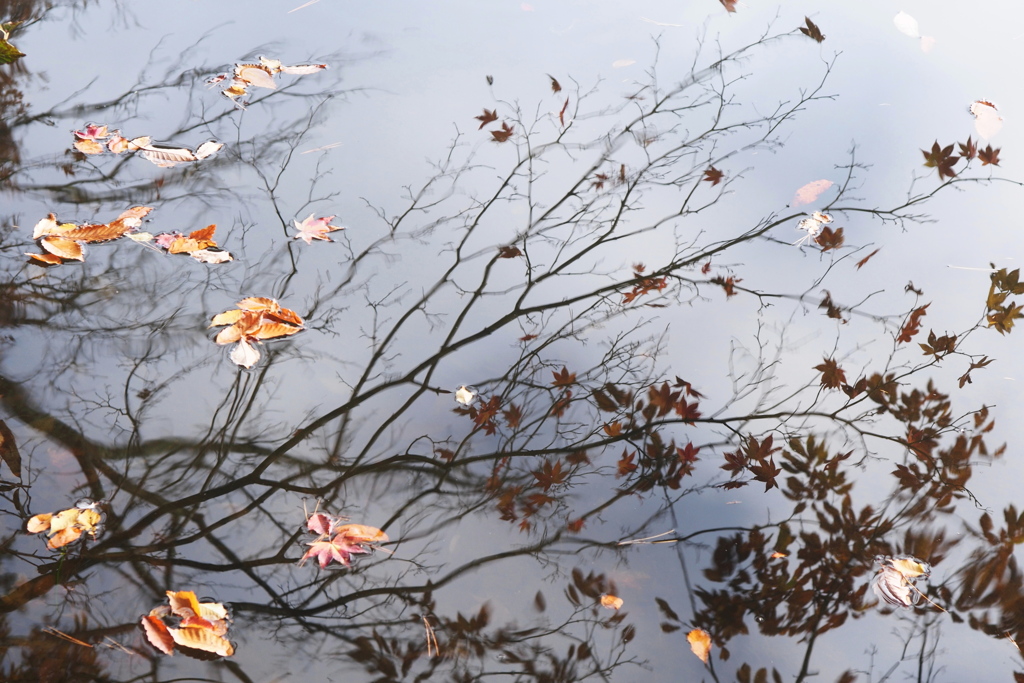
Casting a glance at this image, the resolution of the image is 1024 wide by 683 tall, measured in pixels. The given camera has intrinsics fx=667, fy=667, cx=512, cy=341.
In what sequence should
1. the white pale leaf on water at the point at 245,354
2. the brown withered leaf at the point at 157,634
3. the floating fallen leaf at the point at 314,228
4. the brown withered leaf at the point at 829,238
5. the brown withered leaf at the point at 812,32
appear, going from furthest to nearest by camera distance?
1. the brown withered leaf at the point at 812,32
2. the brown withered leaf at the point at 829,238
3. the floating fallen leaf at the point at 314,228
4. the white pale leaf on water at the point at 245,354
5. the brown withered leaf at the point at 157,634

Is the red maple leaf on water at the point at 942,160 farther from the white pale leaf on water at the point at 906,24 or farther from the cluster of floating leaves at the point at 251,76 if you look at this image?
the cluster of floating leaves at the point at 251,76

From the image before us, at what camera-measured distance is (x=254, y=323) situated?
1377 millimetres

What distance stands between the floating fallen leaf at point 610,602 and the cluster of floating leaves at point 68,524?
0.79 meters

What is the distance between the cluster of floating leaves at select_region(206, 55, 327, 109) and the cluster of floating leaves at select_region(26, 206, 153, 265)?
602 mm

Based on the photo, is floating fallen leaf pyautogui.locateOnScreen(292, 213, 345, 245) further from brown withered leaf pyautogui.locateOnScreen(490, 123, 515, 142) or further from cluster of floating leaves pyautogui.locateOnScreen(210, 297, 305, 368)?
brown withered leaf pyautogui.locateOnScreen(490, 123, 515, 142)

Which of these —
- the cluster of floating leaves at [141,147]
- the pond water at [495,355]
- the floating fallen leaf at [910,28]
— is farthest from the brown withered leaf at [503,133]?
the floating fallen leaf at [910,28]

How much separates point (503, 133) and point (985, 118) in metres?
1.59

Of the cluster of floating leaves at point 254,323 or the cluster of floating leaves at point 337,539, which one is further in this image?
the cluster of floating leaves at point 254,323

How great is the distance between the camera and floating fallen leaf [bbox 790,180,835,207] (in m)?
1.81

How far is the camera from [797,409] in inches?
53.7

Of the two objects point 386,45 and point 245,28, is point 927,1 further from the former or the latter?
point 245,28

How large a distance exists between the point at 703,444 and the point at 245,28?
2.02 m

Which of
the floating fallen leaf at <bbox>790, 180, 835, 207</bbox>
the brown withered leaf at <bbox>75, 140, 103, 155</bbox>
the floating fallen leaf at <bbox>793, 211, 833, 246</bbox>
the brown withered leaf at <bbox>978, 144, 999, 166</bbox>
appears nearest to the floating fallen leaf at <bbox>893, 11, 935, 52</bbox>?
the brown withered leaf at <bbox>978, 144, 999, 166</bbox>

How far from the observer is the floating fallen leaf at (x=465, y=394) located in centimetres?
130
